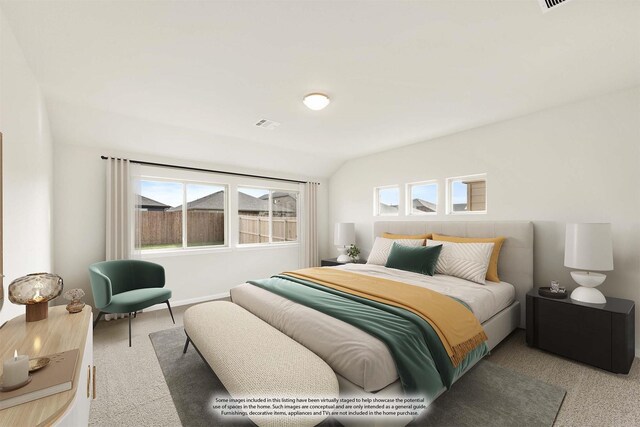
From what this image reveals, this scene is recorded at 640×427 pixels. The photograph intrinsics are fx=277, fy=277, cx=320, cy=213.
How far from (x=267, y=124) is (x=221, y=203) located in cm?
184

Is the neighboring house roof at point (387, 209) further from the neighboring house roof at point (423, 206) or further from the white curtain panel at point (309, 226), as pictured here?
the white curtain panel at point (309, 226)

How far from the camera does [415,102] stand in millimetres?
2785

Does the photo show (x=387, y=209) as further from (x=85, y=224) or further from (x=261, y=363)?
(x=85, y=224)

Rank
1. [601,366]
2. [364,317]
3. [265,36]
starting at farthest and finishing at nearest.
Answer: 1. [601,366]
2. [364,317]
3. [265,36]

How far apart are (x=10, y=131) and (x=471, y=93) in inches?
135

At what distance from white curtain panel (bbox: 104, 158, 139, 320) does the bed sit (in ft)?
5.91

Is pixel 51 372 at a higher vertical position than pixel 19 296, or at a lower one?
lower

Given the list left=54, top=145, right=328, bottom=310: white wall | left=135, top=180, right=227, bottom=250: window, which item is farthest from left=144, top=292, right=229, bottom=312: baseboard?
left=135, top=180, right=227, bottom=250: window

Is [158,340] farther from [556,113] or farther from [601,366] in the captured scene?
[556,113]

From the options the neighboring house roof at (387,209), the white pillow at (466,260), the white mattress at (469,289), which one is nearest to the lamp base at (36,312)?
the white mattress at (469,289)

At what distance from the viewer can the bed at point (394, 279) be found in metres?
1.56

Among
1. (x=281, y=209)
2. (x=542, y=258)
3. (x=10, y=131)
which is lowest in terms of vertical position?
(x=542, y=258)

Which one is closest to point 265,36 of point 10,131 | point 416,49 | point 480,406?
point 416,49

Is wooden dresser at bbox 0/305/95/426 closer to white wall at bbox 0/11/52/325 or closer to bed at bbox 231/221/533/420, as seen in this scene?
white wall at bbox 0/11/52/325
